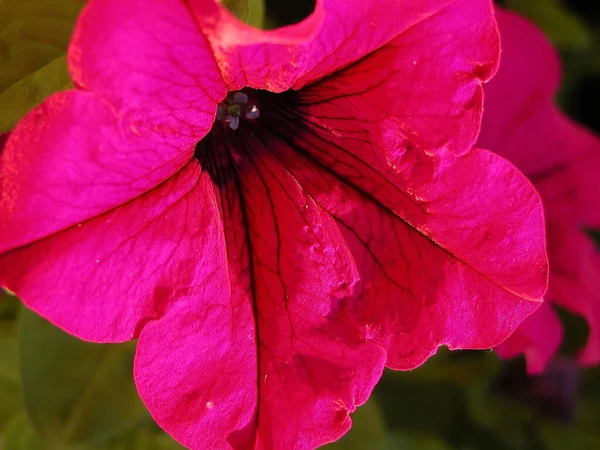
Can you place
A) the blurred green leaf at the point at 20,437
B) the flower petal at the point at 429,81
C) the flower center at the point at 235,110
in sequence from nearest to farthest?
1. the flower petal at the point at 429,81
2. the flower center at the point at 235,110
3. the blurred green leaf at the point at 20,437

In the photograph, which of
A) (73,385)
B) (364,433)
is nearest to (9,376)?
(73,385)

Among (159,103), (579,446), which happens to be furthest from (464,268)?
Answer: (579,446)

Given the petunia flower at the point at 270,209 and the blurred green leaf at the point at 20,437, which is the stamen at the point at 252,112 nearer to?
the petunia flower at the point at 270,209

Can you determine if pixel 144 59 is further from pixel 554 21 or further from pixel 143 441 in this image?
pixel 554 21

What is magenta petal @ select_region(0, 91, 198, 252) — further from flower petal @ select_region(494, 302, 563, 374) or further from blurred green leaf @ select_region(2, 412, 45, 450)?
blurred green leaf @ select_region(2, 412, 45, 450)

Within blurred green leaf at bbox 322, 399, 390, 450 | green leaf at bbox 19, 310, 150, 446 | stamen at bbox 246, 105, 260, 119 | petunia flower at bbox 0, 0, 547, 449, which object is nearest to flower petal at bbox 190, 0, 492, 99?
petunia flower at bbox 0, 0, 547, 449

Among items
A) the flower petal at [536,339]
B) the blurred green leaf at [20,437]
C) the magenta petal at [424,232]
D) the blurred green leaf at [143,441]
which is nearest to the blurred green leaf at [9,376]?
the blurred green leaf at [20,437]
